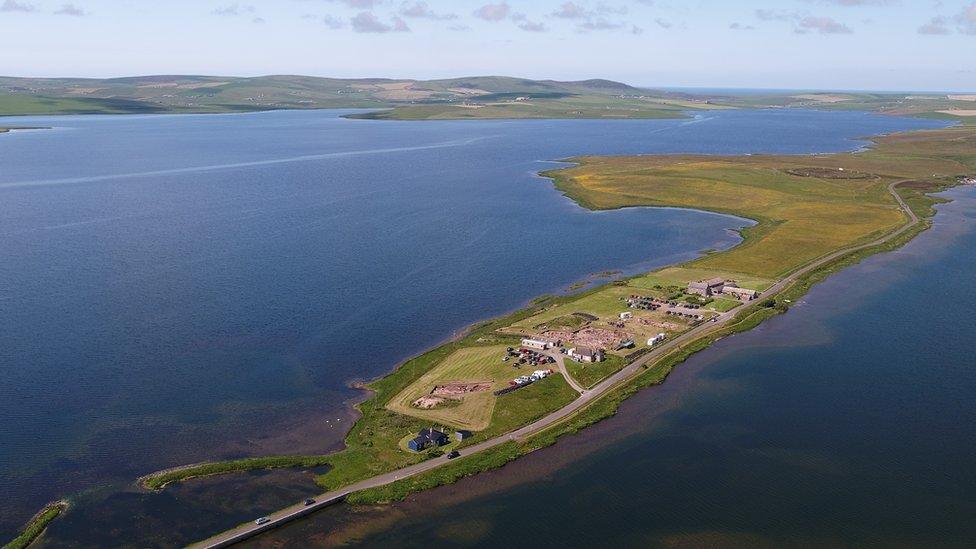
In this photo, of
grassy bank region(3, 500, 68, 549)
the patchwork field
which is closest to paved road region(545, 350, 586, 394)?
the patchwork field

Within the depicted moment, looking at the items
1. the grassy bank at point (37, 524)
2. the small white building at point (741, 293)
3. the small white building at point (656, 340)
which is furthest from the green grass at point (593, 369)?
the grassy bank at point (37, 524)

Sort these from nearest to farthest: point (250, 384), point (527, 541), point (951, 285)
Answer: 1. point (527, 541)
2. point (250, 384)
3. point (951, 285)

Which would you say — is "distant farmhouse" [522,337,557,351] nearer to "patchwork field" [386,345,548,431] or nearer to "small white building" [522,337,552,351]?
"small white building" [522,337,552,351]

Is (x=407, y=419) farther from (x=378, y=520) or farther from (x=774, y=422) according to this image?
(x=774, y=422)

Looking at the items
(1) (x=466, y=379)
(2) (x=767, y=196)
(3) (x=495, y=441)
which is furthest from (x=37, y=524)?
(2) (x=767, y=196)

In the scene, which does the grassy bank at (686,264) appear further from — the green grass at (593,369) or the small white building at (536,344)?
the small white building at (536,344)

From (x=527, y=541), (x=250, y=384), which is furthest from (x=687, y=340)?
(x=250, y=384)
